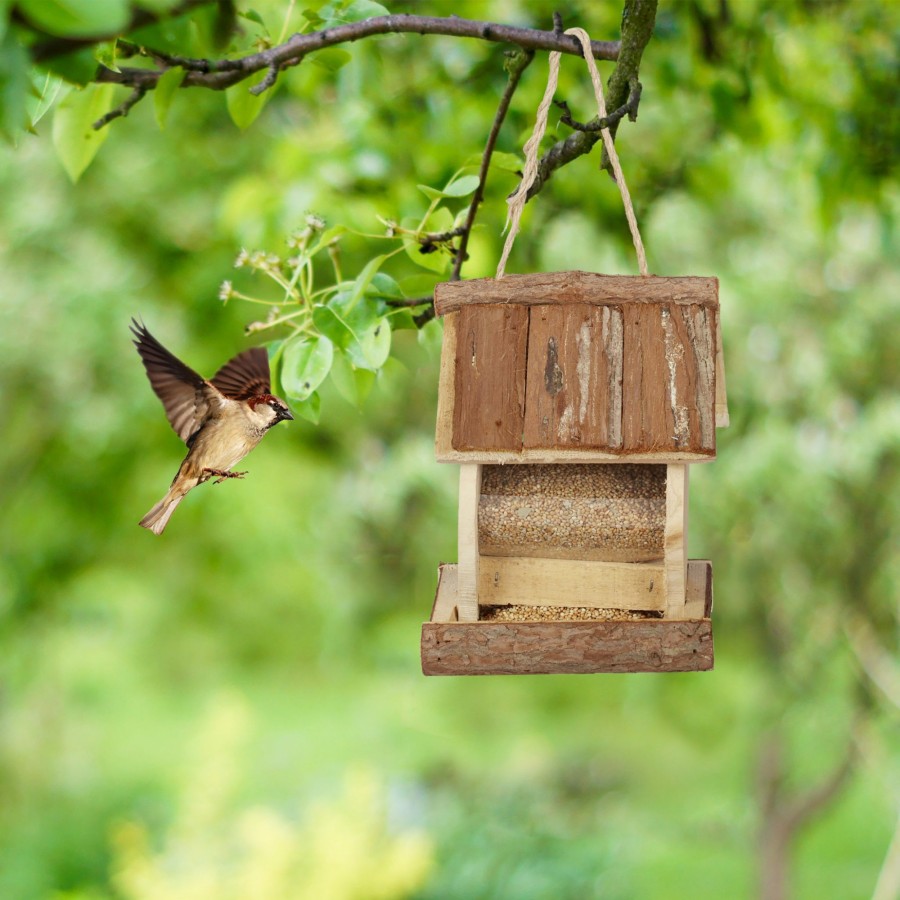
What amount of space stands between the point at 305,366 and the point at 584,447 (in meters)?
0.35

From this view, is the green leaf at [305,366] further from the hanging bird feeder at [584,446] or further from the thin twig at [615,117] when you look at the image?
the thin twig at [615,117]

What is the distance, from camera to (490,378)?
112 cm

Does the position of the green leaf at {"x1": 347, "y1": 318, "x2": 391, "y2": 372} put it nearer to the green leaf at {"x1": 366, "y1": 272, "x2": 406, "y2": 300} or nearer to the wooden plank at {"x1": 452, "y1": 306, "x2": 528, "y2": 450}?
the green leaf at {"x1": 366, "y1": 272, "x2": 406, "y2": 300}

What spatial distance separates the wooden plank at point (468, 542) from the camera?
1.15 metres

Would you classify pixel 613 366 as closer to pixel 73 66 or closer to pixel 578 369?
pixel 578 369

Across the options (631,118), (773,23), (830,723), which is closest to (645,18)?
(631,118)

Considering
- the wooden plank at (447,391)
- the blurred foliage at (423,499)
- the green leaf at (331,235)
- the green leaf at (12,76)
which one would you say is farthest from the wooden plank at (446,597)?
the green leaf at (12,76)

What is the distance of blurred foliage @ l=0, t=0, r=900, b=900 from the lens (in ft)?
8.16

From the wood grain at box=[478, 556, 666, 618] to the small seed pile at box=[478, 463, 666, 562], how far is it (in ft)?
0.04

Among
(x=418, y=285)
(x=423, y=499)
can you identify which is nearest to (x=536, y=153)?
(x=418, y=285)

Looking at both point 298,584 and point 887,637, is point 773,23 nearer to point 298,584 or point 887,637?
point 887,637

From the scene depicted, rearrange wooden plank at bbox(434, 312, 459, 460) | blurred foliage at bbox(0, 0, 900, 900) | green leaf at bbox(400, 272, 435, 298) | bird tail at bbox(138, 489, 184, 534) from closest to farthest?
bird tail at bbox(138, 489, 184, 534) < wooden plank at bbox(434, 312, 459, 460) < green leaf at bbox(400, 272, 435, 298) < blurred foliage at bbox(0, 0, 900, 900)

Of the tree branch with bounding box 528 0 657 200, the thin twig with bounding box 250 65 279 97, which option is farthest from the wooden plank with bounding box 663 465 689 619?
the thin twig with bounding box 250 65 279 97

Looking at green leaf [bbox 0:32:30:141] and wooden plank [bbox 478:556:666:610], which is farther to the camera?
wooden plank [bbox 478:556:666:610]
